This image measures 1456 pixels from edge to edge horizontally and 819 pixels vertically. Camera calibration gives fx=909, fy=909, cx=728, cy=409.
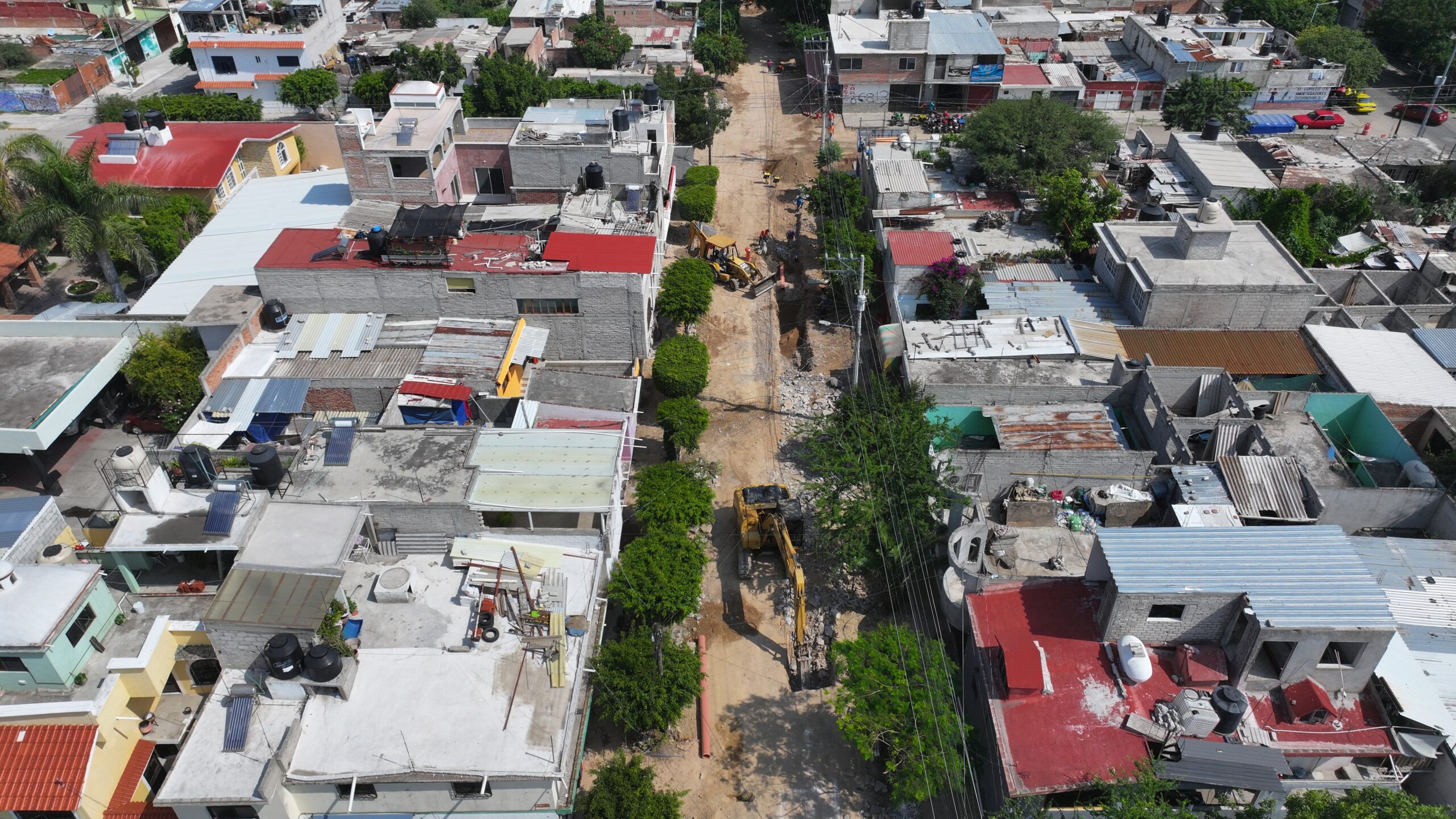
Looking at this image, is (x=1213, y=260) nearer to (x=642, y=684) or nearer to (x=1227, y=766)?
(x=1227, y=766)

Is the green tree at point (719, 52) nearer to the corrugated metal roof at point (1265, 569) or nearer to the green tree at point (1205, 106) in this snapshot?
the green tree at point (1205, 106)

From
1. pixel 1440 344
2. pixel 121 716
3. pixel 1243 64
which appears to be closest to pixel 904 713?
pixel 121 716

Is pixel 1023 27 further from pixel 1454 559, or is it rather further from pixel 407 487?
pixel 407 487

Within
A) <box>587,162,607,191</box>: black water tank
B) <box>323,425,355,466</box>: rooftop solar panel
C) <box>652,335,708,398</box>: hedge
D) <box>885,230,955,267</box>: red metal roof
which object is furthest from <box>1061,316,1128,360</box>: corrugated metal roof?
<box>323,425,355,466</box>: rooftop solar panel

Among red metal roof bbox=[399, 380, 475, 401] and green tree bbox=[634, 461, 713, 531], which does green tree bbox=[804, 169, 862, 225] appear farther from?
red metal roof bbox=[399, 380, 475, 401]

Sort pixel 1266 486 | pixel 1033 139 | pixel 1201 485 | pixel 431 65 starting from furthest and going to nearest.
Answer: pixel 431 65 < pixel 1033 139 < pixel 1201 485 < pixel 1266 486

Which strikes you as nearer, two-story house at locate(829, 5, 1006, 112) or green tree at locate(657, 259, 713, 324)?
green tree at locate(657, 259, 713, 324)
